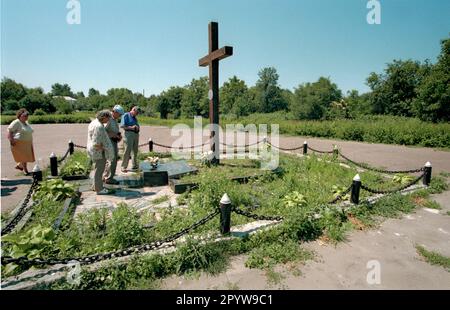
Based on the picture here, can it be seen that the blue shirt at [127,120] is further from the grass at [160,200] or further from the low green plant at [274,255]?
the low green plant at [274,255]

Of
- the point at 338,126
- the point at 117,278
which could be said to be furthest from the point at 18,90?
the point at 117,278

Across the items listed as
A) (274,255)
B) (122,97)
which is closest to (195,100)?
(122,97)

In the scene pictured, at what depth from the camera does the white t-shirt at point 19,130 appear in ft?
24.3

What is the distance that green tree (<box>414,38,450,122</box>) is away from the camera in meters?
22.5

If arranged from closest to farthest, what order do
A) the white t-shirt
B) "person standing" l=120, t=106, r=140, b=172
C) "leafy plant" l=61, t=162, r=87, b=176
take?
"leafy plant" l=61, t=162, r=87, b=176, the white t-shirt, "person standing" l=120, t=106, r=140, b=172

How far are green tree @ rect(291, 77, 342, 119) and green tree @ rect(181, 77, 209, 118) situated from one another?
16722 mm

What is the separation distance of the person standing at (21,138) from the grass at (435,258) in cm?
974

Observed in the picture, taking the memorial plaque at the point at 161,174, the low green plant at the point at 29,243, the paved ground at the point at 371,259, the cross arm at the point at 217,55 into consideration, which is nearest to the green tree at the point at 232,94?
the cross arm at the point at 217,55

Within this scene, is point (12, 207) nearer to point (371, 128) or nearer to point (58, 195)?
point (58, 195)

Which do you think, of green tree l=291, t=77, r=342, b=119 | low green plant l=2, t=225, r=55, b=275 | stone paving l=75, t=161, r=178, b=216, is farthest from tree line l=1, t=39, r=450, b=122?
low green plant l=2, t=225, r=55, b=275

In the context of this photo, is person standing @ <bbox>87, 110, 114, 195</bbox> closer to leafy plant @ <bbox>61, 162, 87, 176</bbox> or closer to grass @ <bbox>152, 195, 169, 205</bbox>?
grass @ <bbox>152, 195, 169, 205</bbox>

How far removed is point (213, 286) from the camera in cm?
304
